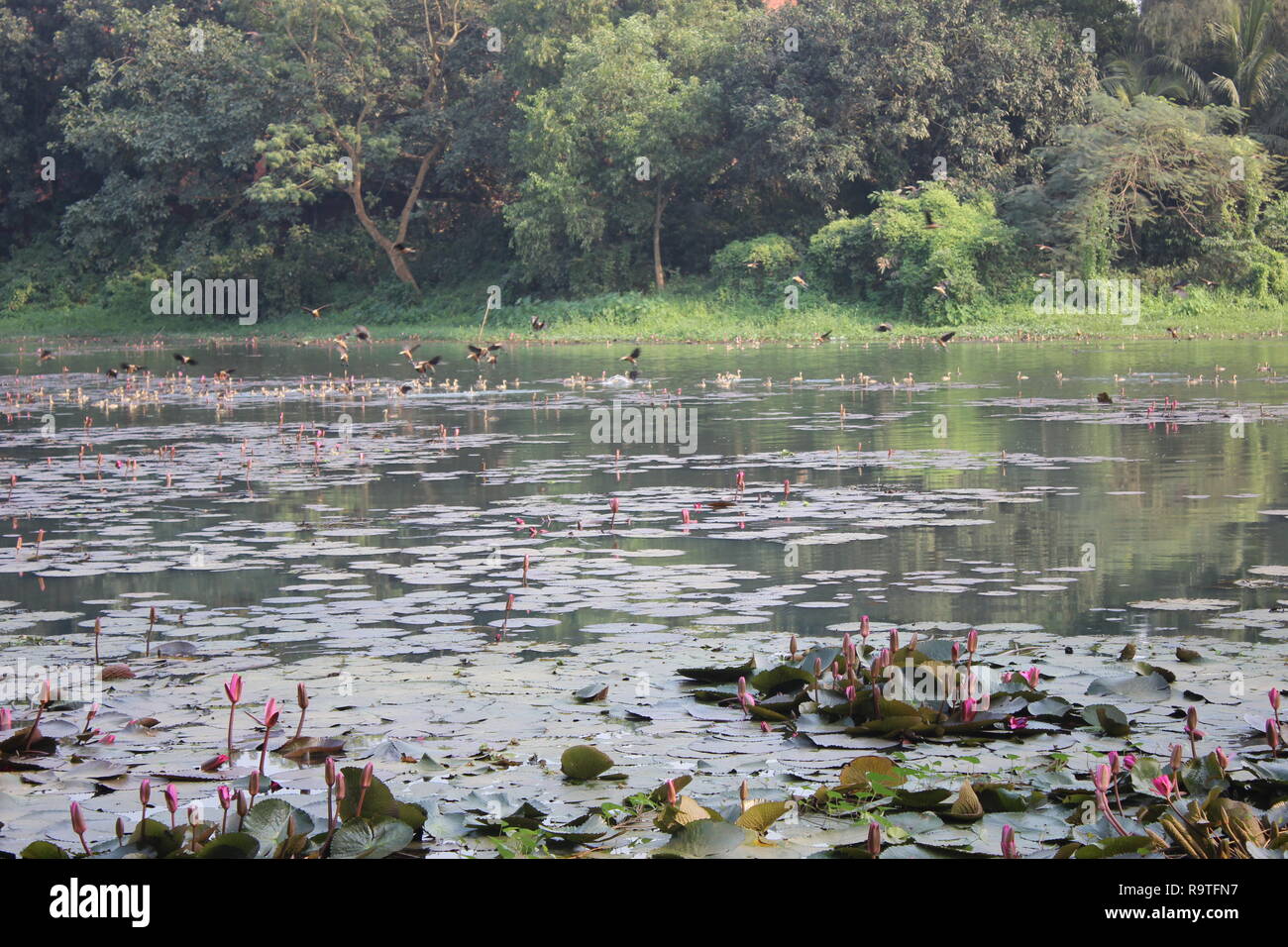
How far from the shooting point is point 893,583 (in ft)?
26.7

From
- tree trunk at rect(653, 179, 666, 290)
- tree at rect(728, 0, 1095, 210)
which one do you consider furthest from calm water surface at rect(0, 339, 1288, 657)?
tree trunk at rect(653, 179, 666, 290)

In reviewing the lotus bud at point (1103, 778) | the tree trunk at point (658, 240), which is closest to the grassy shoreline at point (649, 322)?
the tree trunk at point (658, 240)

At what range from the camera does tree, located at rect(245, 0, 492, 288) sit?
135 feet

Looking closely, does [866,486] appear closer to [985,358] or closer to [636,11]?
[985,358]

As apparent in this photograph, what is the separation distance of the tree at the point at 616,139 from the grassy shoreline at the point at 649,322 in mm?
1959

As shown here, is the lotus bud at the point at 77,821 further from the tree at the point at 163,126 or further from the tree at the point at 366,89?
Result: the tree at the point at 163,126

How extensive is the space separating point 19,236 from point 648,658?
1911 inches

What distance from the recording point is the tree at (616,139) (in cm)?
3878

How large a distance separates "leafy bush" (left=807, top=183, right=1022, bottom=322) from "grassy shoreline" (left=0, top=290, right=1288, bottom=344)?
55 cm

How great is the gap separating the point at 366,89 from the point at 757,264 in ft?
39.2

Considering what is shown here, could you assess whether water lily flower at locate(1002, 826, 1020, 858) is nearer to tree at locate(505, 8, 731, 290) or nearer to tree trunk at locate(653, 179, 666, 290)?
tree at locate(505, 8, 731, 290)

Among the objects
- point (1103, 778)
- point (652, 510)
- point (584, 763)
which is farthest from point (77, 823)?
point (652, 510)

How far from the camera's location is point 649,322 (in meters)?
38.2
